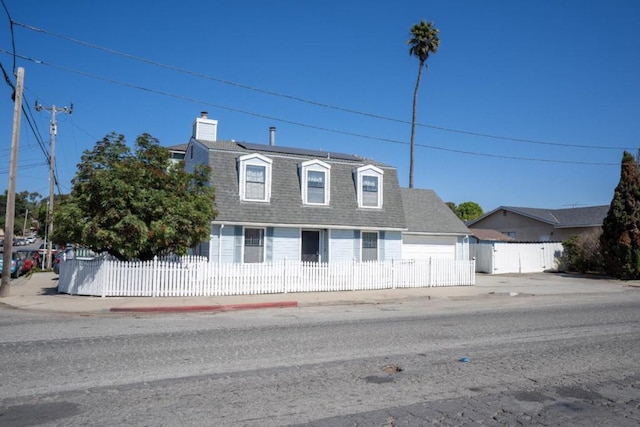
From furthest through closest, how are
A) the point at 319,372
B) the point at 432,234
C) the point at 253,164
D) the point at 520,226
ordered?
the point at 520,226 → the point at 432,234 → the point at 253,164 → the point at 319,372

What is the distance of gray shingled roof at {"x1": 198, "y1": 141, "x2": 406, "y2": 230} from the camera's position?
20.5m

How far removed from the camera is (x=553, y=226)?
3809 cm

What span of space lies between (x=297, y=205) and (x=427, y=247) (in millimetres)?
8939

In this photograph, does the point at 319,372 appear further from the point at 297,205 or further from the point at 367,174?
the point at 367,174

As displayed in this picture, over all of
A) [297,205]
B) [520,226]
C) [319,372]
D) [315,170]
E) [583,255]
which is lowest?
[319,372]

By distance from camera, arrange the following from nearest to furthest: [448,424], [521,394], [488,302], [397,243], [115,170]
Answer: [448,424] → [521,394] → [115,170] → [488,302] → [397,243]

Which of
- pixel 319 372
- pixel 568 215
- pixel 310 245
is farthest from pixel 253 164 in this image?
pixel 568 215

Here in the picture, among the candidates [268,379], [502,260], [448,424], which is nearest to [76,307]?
[268,379]

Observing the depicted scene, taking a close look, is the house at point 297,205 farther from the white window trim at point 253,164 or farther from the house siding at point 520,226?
the house siding at point 520,226

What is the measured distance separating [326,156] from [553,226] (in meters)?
22.9

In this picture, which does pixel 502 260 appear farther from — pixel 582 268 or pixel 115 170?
pixel 115 170

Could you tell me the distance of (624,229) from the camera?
2520cm

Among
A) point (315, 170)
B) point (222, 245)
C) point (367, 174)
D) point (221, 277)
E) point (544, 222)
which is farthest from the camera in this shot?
point (544, 222)

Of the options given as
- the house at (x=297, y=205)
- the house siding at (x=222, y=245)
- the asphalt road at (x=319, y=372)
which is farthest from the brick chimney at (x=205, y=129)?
the asphalt road at (x=319, y=372)
